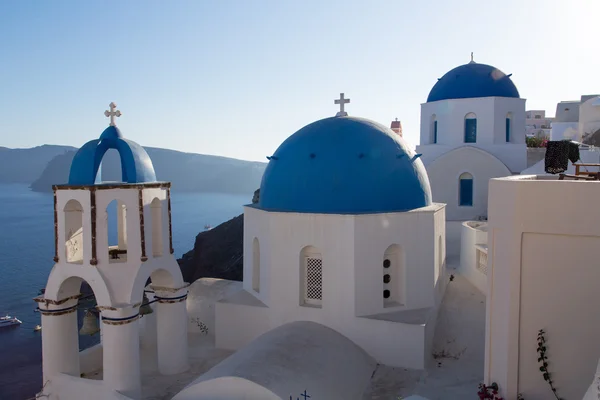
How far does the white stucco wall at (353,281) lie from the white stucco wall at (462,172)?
20.6 feet

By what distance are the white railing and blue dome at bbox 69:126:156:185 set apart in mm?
7834

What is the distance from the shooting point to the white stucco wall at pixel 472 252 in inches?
483

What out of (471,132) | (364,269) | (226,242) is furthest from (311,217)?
(226,242)

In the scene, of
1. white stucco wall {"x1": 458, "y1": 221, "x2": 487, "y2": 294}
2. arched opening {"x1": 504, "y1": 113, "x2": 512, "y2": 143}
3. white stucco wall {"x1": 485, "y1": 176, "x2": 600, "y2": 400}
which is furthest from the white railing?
white stucco wall {"x1": 485, "y1": 176, "x2": 600, "y2": 400}

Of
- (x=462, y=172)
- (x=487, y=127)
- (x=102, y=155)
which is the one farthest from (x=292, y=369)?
(x=487, y=127)

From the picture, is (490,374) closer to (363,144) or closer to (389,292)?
(389,292)

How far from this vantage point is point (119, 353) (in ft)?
27.5

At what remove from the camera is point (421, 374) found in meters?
9.04

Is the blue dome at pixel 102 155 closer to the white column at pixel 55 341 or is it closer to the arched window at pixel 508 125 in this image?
the white column at pixel 55 341

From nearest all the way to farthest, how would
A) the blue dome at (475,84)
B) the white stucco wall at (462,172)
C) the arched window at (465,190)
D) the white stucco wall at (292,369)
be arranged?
the white stucco wall at (292,369), the white stucco wall at (462,172), the arched window at (465,190), the blue dome at (475,84)

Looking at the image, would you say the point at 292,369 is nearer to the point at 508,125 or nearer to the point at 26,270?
the point at 508,125

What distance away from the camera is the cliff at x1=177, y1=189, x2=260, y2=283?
110 ft

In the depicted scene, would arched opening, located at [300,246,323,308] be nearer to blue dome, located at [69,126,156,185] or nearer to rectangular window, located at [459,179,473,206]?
blue dome, located at [69,126,156,185]

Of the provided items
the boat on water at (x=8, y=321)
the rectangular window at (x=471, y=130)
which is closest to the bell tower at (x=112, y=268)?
the rectangular window at (x=471, y=130)
